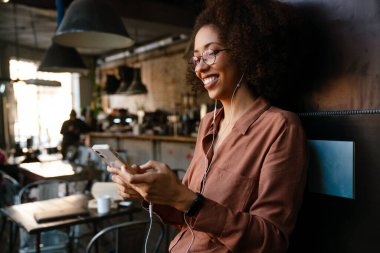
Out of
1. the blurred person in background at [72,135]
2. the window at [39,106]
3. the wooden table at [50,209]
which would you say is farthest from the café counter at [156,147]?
the wooden table at [50,209]

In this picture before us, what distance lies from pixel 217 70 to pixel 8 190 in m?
3.88

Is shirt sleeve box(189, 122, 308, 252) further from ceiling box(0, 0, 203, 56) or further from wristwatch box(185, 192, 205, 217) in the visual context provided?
ceiling box(0, 0, 203, 56)

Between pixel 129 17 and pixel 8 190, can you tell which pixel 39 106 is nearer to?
pixel 129 17

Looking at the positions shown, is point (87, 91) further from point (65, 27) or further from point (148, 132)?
point (65, 27)

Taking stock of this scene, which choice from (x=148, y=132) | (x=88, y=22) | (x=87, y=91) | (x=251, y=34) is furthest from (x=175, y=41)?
(x=251, y=34)

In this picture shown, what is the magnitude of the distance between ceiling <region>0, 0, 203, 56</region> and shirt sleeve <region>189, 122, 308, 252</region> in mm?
1797

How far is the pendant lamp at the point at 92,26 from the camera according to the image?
7.00 feet

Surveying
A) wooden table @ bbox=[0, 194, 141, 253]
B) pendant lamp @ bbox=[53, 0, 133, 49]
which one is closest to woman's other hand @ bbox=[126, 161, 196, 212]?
pendant lamp @ bbox=[53, 0, 133, 49]

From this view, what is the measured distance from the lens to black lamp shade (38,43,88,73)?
363 cm

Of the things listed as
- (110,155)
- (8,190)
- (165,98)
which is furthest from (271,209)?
(165,98)

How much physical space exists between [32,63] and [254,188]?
11.0 meters

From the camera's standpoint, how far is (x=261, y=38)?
1.08m

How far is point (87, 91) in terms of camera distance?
11859mm

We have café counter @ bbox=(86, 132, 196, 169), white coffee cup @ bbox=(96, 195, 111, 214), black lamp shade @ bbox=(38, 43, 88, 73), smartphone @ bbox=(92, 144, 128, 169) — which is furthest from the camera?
café counter @ bbox=(86, 132, 196, 169)
